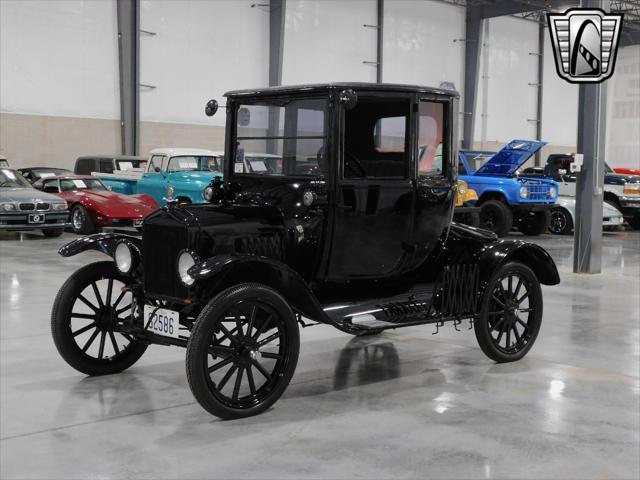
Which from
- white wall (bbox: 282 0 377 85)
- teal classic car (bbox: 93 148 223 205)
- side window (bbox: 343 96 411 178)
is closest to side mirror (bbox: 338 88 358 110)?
side window (bbox: 343 96 411 178)

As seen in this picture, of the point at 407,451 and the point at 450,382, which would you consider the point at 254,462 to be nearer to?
the point at 407,451

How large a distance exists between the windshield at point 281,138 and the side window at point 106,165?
44.3 feet

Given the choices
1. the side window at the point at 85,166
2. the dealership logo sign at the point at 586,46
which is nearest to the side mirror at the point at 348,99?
the dealership logo sign at the point at 586,46

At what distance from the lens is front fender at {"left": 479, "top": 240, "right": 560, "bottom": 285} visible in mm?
5867

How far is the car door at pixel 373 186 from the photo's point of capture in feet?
17.5

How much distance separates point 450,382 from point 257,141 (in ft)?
6.79

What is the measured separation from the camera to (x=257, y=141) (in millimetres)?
5852

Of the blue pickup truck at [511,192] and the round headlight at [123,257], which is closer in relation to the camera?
the round headlight at [123,257]

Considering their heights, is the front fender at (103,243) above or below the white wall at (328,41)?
below

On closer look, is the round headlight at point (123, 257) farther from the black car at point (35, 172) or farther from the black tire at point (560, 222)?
the black tire at point (560, 222)

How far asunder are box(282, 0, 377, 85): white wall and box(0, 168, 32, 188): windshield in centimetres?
1034

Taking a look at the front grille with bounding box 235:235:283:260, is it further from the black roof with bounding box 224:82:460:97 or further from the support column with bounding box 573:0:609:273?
the support column with bounding box 573:0:609:273

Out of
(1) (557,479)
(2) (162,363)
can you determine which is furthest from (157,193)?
(1) (557,479)

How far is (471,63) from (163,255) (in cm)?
2594
